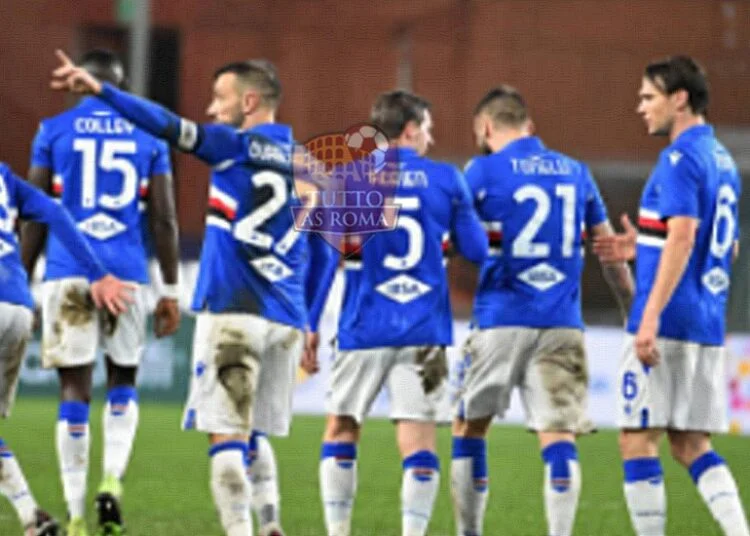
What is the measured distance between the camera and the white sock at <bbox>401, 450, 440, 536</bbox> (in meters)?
7.79

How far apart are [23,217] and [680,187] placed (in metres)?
2.70

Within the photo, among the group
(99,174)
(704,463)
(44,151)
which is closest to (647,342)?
(704,463)

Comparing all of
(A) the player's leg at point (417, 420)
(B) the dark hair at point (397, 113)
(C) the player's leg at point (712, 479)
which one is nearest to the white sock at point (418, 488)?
(A) the player's leg at point (417, 420)

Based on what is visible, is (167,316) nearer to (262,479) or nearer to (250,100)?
(262,479)

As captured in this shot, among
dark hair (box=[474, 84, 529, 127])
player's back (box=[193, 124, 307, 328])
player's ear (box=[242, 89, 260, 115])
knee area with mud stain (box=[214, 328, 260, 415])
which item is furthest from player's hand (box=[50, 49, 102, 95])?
dark hair (box=[474, 84, 529, 127])

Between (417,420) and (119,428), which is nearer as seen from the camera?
(417,420)

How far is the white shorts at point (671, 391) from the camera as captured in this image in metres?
7.22

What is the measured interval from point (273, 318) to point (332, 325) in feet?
39.0

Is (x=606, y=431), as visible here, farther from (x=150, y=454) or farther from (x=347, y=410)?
(x=347, y=410)

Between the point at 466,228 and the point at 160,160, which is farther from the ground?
the point at 160,160

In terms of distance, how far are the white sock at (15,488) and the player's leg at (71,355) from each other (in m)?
1.02

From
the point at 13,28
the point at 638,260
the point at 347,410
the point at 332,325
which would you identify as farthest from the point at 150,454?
the point at 13,28

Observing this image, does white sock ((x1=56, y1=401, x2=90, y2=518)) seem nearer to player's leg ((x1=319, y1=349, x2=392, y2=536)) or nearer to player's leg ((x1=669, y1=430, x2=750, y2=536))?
player's leg ((x1=319, y1=349, x2=392, y2=536))

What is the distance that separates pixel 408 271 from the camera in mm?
7926
